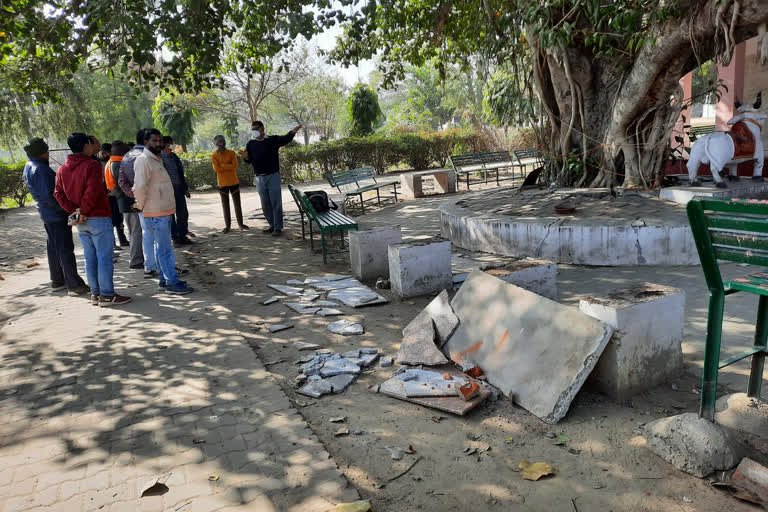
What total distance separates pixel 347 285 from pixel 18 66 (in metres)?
7.39

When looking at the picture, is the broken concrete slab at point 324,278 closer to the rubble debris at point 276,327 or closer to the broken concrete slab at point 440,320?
the rubble debris at point 276,327

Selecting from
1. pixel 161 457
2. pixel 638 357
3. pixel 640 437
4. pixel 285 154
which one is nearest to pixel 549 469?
pixel 640 437

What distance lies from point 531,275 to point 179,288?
13.2 feet

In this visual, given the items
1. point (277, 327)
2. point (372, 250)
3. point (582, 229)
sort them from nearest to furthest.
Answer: point (277, 327), point (582, 229), point (372, 250)

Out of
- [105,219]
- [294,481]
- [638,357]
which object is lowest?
[294,481]

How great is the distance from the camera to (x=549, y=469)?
2.66 metres

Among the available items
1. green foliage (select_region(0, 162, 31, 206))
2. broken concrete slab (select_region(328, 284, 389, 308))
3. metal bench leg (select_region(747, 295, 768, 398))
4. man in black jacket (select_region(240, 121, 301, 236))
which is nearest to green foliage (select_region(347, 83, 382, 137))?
green foliage (select_region(0, 162, 31, 206))

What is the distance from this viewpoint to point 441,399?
340 cm

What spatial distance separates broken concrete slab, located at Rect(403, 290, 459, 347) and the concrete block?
52 centimetres

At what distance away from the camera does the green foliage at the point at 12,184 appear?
652 inches

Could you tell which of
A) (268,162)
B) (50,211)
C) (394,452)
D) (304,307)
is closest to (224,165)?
(268,162)

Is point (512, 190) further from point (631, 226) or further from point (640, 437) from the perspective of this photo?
point (640, 437)

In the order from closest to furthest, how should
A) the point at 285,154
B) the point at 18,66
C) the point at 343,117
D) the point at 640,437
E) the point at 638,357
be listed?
1. the point at 640,437
2. the point at 638,357
3. the point at 18,66
4. the point at 285,154
5. the point at 343,117

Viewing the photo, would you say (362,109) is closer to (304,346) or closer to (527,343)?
(304,346)
